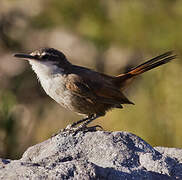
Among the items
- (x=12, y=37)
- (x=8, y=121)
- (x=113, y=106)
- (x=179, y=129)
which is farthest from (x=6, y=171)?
(x=12, y=37)

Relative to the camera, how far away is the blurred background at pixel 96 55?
28.6ft

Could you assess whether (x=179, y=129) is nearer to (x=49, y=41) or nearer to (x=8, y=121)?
(x=8, y=121)

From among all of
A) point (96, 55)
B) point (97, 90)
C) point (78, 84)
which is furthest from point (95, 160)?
point (96, 55)

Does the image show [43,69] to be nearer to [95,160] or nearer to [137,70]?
[137,70]

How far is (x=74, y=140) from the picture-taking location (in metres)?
4.68

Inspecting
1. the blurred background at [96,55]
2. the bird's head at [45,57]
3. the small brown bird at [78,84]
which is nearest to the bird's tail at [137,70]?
the small brown bird at [78,84]

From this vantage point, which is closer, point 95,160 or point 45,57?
point 95,160

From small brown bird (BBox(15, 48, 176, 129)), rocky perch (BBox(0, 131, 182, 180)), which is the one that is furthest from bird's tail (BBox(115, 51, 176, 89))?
rocky perch (BBox(0, 131, 182, 180))

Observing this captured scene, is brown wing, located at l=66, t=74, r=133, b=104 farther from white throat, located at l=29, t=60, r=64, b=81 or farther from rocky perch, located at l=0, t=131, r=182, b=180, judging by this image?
rocky perch, located at l=0, t=131, r=182, b=180

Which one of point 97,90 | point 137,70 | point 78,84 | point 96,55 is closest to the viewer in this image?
point 78,84

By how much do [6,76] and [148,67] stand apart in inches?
285

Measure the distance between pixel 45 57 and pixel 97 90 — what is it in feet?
2.30

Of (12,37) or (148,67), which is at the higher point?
(148,67)

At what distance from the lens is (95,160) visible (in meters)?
4.39
